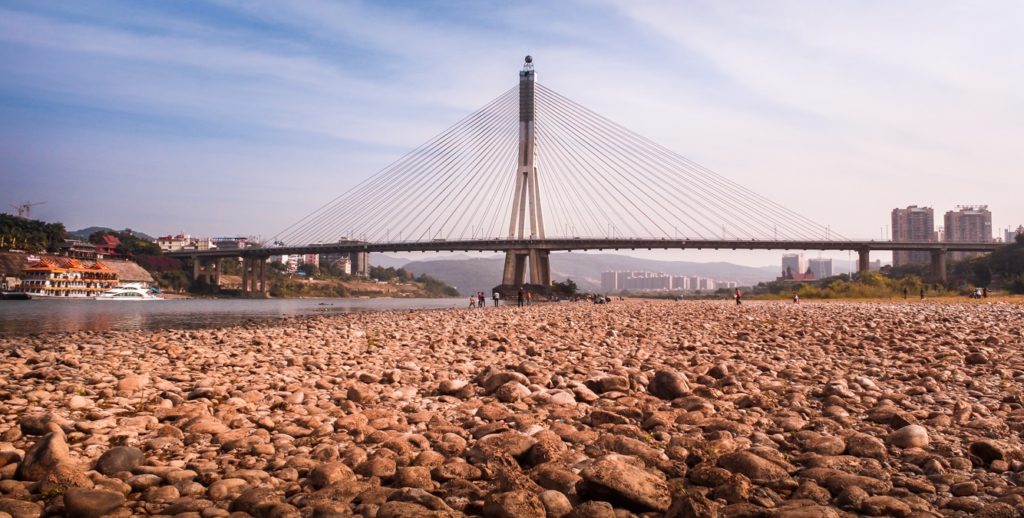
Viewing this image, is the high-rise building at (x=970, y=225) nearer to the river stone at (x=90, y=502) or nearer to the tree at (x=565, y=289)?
the tree at (x=565, y=289)

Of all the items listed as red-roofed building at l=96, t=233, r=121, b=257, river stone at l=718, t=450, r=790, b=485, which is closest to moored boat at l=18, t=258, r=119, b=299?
red-roofed building at l=96, t=233, r=121, b=257

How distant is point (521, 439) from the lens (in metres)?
3.91

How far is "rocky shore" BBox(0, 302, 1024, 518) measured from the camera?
9.86 ft

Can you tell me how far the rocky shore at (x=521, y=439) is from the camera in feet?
9.86

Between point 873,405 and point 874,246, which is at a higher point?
point 874,246

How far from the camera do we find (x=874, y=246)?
6544 cm

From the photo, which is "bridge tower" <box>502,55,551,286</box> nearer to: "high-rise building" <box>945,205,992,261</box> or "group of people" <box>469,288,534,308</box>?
"group of people" <box>469,288,534,308</box>

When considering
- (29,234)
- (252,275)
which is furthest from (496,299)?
(29,234)

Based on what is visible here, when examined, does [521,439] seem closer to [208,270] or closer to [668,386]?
[668,386]

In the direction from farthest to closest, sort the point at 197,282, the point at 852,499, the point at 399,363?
the point at 197,282 < the point at 399,363 < the point at 852,499

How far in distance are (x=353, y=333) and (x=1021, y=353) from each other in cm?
1120

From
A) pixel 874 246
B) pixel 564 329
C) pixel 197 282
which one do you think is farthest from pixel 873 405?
pixel 197 282

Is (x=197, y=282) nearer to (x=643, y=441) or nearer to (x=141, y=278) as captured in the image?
(x=141, y=278)

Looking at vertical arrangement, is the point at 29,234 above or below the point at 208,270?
above
